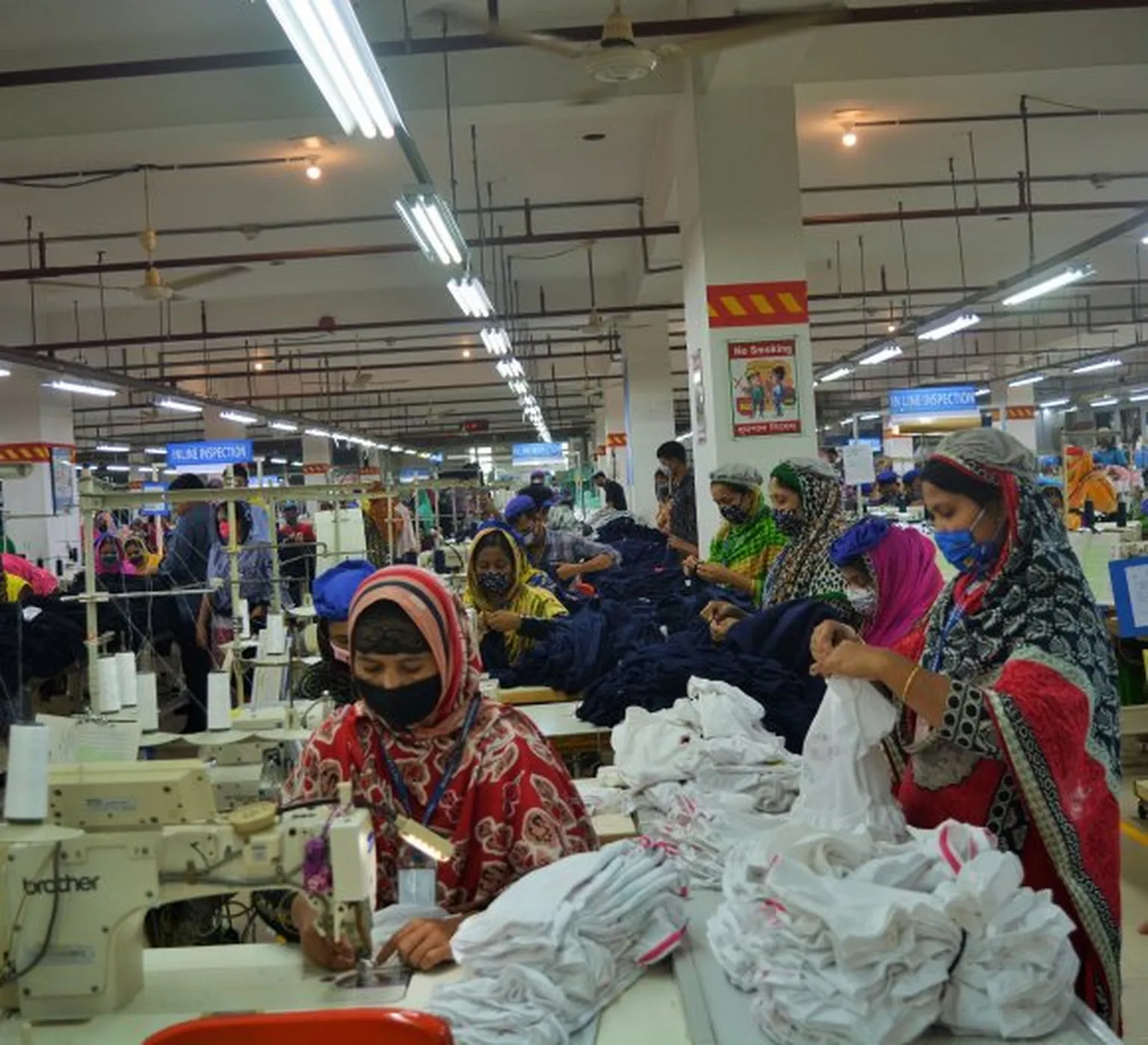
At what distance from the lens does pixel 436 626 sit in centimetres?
211

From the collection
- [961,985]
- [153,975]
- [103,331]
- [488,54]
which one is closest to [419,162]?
[488,54]

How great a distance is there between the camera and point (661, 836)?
249 centimetres

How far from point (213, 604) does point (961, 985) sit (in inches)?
228

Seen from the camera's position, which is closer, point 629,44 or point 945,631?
point 945,631

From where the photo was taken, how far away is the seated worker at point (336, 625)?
142 inches

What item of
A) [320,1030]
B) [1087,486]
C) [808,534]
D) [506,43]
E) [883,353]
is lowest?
[320,1030]

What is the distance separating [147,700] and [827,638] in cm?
251

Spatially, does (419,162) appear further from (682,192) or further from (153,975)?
(153,975)

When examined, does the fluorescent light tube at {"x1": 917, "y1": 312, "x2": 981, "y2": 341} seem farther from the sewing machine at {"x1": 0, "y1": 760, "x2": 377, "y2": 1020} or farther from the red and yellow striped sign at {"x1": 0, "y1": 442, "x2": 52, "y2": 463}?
the red and yellow striped sign at {"x1": 0, "y1": 442, "x2": 52, "y2": 463}

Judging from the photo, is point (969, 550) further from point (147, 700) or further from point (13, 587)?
point (13, 587)

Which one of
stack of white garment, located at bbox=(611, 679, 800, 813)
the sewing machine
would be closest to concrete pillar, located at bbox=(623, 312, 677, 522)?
stack of white garment, located at bbox=(611, 679, 800, 813)

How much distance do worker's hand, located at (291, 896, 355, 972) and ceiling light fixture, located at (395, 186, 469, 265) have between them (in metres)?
4.31

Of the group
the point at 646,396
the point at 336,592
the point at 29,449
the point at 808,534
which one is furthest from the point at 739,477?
the point at 29,449

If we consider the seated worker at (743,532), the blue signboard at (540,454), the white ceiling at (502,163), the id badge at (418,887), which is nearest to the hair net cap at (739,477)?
the seated worker at (743,532)
